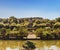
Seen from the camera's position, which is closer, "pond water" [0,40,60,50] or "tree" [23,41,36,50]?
"tree" [23,41,36,50]

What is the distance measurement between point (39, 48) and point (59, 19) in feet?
26.0

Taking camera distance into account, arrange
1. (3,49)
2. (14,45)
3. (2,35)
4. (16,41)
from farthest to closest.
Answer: (2,35) → (16,41) → (14,45) → (3,49)

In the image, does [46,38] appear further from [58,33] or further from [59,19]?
[59,19]

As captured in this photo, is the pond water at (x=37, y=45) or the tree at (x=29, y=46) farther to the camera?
the pond water at (x=37, y=45)

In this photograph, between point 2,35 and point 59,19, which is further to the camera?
point 59,19

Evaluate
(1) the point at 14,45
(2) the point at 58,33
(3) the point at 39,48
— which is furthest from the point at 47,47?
(2) the point at 58,33

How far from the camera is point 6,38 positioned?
11.4 metres

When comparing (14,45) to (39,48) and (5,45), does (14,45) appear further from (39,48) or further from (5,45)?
(39,48)

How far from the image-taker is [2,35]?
38.1 feet

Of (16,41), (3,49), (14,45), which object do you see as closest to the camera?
(3,49)

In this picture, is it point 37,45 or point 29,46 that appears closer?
point 29,46

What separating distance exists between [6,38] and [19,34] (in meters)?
0.65

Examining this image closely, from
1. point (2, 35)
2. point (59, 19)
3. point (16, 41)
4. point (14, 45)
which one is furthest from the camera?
point (59, 19)

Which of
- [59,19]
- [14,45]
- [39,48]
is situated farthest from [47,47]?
[59,19]
